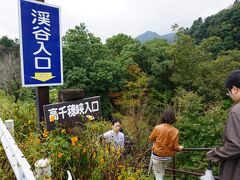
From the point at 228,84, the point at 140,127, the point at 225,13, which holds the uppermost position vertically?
the point at 225,13

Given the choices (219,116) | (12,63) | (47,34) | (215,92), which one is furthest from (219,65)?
(47,34)

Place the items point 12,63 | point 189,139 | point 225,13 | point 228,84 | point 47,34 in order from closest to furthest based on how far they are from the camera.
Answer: point 228,84, point 47,34, point 189,139, point 12,63, point 225,13

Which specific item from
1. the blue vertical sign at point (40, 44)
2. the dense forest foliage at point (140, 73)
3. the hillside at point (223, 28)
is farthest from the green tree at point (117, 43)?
the blue vertical sign at point (40, 44)

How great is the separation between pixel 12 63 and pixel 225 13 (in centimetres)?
2632

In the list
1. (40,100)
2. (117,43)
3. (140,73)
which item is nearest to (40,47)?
(40,100)

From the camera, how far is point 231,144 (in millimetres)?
2041

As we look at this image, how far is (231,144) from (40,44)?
2173mm

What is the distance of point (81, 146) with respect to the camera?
241 centimetres

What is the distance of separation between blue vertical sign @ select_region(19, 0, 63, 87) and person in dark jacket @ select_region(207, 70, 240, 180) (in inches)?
75.1

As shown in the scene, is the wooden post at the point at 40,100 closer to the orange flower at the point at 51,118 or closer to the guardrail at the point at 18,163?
A: the orange flower at the point at 51,118

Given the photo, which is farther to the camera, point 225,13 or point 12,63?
point 225,13

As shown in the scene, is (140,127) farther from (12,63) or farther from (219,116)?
(12,63)

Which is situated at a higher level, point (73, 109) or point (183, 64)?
point (183, 64)

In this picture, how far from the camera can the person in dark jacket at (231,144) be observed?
2033 millimetres
